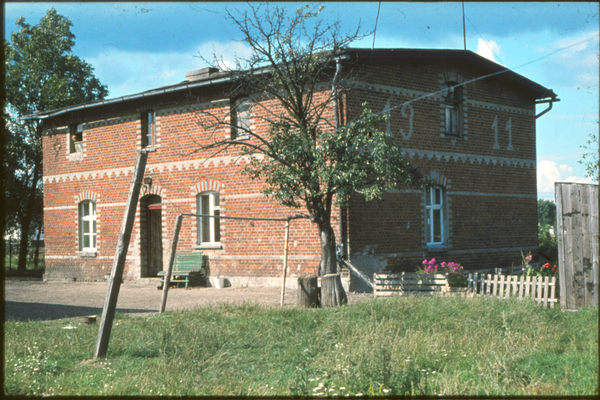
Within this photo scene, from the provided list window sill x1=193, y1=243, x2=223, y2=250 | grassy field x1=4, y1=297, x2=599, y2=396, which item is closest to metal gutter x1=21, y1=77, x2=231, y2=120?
window sill x1=193, y1=243, x2=223, y2=250

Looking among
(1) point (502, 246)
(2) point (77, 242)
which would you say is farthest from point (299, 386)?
(2) point (77, 242)

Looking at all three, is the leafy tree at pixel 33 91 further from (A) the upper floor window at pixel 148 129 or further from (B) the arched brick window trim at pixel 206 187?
(B) the arched brick window trim at pixel 206 187

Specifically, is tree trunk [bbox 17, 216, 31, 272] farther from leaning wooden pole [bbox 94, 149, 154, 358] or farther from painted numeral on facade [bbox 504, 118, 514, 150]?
leaning wooden pole [bbox 94, 149, 154, 358]

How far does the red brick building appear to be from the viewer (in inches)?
634

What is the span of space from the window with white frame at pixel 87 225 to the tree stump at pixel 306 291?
40.7 ft

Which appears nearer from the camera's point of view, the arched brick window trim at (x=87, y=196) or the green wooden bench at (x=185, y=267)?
the green wooden bench at (x=185, y=267)

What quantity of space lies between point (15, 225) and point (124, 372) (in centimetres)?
2970

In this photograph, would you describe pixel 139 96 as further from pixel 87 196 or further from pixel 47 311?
pixel 47 311

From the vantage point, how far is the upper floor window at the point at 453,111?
59.1ft

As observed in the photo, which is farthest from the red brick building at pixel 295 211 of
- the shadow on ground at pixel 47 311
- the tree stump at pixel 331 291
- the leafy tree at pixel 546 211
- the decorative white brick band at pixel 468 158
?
the leafy tree at pixel 546 211

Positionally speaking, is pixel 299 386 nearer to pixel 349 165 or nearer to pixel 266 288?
pixel 349 165

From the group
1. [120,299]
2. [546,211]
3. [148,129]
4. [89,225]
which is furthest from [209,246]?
[546,211]

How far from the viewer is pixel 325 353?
22.8ft

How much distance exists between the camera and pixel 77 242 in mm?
21891
